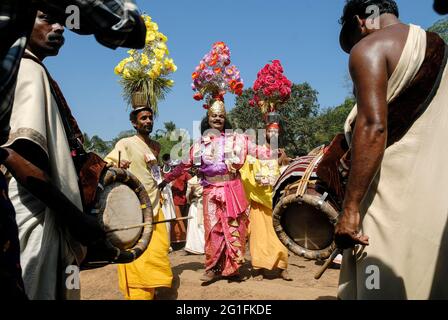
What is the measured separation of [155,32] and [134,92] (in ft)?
3.43

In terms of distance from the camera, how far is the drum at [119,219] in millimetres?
2381

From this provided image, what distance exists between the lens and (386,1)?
2447mm

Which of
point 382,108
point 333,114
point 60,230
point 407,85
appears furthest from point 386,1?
point 333,114

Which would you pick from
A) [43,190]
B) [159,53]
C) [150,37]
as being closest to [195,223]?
[159,53]

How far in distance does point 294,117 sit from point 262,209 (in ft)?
110

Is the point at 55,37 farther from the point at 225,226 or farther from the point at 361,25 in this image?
the point at 225,226

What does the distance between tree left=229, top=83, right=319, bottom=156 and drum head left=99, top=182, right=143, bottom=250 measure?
32680 mm

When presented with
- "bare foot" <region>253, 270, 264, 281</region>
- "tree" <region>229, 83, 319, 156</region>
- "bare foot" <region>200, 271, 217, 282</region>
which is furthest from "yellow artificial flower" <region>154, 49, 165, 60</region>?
"tree" <region>229, 83, 319, 156</region>

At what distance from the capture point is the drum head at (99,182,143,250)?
8.20 ft

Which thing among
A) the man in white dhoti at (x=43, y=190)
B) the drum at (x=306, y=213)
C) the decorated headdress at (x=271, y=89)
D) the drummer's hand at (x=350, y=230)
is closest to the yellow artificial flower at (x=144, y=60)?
the decorated headdress at (x=271, y=89)

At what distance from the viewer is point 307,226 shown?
2916 millimetres

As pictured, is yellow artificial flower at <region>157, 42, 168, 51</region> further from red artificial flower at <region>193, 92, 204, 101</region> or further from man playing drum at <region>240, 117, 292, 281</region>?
man playing drum at <region>240, 117, 292, 281</region>

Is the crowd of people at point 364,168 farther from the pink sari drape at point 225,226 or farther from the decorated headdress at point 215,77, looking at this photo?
the decorated headdress at point 215,77
